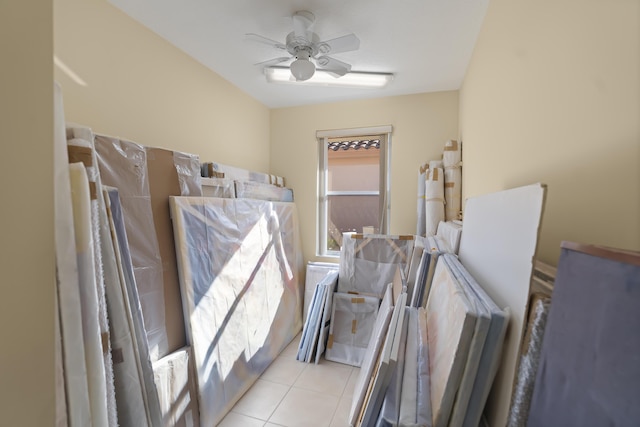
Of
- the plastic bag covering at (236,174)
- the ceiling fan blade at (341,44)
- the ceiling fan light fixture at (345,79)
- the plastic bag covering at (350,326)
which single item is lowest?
the plastic bag covering at (350,326)

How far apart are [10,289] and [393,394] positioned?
4.01 feet

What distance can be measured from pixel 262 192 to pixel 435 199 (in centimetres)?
189

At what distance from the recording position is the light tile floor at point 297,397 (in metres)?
2.00

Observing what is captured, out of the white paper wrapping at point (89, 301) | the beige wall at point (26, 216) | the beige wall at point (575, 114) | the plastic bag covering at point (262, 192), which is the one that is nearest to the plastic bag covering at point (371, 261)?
the plastic bag covering at point (262, 192)

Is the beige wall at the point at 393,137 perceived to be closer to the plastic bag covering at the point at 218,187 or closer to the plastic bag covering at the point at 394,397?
the plastic bag covering at the point at 218,187

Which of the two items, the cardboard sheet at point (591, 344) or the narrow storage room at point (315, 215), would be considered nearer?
the cardboard sheet at point (591, 344)

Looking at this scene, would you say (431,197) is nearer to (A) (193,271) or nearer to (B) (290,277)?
(B) (290,277)

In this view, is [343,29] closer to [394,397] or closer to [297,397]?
[394,397]

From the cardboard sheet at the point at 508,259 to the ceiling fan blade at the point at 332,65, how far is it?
5.50ft

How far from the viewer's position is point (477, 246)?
1275 millimetres

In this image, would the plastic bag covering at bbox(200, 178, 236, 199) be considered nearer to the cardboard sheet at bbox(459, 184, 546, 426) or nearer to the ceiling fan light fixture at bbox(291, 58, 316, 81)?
the ceiling fan light fixture at bbox(291, 58, 316, 81)

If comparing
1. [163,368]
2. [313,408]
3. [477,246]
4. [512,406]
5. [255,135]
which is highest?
[255,135]

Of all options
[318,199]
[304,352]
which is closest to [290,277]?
[304,352]

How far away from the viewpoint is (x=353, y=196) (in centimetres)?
388
